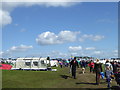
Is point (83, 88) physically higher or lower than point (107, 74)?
lower

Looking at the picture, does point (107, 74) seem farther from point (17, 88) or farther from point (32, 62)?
point (32, 62)

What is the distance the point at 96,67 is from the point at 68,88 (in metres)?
3.24

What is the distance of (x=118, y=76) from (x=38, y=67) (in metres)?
23.4

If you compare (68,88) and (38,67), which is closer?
(68,88)

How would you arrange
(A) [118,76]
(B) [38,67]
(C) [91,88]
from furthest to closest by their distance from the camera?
(B) [38,67] → (C) [91,88] → (A) [118,76]

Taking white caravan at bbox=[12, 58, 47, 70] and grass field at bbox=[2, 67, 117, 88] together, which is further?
white caravan at bbox=[12, 58, 47, 70]

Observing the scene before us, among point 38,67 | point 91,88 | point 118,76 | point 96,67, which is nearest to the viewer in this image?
point 118,76

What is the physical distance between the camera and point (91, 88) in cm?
1419

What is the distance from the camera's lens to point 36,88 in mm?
14195

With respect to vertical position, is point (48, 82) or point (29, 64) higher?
point (29, 64)

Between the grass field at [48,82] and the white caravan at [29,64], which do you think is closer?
the grass field at [48,82]

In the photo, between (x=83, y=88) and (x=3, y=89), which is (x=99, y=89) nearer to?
(x=83, y=88)

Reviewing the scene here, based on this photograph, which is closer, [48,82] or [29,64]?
[48,82]

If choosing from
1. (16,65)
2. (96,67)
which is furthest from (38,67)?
(96,67)
